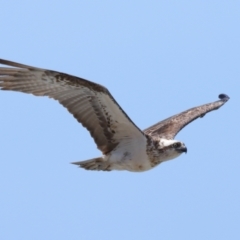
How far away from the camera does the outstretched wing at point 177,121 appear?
58.5ft

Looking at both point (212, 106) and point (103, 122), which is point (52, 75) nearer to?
point (103, 122)

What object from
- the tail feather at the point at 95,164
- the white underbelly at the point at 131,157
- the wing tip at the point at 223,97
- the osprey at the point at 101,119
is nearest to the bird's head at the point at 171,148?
the osprey at the point at 101,119

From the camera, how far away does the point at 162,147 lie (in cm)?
1598

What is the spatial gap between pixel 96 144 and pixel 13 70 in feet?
6.83

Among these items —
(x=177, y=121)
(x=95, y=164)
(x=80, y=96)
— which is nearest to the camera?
(x=80, y=96)

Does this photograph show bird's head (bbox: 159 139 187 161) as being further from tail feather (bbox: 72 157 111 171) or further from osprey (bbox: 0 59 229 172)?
tail feather (bbox: 72 157 111 171)

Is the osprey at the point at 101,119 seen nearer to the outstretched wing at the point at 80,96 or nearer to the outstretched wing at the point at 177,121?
the outstretched wing at the point at 80,96

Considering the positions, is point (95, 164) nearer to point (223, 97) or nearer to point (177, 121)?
point (177, 121)

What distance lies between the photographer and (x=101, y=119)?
15758 millimetres

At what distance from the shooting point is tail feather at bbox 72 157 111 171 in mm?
16141

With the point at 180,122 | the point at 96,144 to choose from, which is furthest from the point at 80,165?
the point at 180,122

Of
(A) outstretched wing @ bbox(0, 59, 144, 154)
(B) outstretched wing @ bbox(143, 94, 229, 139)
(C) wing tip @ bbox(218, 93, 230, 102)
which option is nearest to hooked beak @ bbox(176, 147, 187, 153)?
(A) outstretched wing @ bbox(0, 59, 144, 154)

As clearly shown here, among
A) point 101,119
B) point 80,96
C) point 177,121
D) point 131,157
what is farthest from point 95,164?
point 177,121

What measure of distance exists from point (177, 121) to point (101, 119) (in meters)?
3.38
